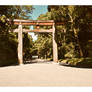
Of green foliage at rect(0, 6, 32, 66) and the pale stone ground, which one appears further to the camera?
green foliage at rect(0, 6, 32, 66)

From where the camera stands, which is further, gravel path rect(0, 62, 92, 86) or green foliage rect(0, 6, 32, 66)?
green foliage rect(0, 6, 32, 66)

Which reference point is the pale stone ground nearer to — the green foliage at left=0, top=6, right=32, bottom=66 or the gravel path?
the gravel path

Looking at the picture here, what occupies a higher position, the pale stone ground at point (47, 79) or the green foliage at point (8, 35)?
the green foliage at point (8, 35)

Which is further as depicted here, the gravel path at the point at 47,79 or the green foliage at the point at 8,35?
the green foliage at the point at 8,35

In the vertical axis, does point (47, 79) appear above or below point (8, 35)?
below

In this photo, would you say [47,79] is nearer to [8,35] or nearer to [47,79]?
[47,79]

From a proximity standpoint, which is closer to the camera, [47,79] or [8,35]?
[47,79]

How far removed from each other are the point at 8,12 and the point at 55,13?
10.4 meters

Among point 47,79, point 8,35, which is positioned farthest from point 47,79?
point 8,35

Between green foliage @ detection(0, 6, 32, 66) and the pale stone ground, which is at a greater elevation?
green foliage @ detection(0, 6, 32, 66)

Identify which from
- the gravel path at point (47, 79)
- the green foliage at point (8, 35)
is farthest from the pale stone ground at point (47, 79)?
the green foliage at point (8, 35)

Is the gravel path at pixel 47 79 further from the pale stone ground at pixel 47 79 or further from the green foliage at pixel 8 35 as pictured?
the green foliage at pixel 8 35

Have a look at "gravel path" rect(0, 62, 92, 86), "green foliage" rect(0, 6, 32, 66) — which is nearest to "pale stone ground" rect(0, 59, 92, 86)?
"gravel path" rect(0, 62, 92, 86)
